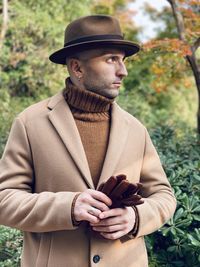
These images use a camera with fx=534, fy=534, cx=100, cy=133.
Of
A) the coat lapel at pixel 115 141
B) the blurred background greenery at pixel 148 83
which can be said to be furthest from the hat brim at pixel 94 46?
the blurred background greenery at pixel 148 83

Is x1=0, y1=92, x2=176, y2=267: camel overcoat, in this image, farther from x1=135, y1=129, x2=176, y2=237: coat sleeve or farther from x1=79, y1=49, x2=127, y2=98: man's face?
x1=79, y1=49, x2=127, y2=98: man's face

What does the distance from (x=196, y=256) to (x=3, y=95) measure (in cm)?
789

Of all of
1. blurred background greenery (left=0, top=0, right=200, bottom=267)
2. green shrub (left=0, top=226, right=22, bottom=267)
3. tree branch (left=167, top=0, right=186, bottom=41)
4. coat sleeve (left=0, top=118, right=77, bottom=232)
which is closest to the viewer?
coat sleeve (left=0, top=118, right=77, bottom=232)

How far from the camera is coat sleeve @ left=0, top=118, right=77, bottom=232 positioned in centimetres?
203

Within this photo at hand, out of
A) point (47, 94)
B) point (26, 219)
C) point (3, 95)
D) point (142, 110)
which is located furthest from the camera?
point (142, 110)

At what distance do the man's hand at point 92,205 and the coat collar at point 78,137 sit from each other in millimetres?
201

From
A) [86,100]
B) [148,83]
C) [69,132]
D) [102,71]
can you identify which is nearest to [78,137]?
[69,132]

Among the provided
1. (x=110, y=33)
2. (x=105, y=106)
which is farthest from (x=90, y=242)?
(x=110, y=33)

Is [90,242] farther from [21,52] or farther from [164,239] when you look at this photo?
[21,52]

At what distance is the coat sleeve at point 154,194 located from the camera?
7.32 feet

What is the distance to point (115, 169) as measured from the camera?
2229 mm

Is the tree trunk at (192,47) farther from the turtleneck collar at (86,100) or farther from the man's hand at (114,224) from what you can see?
the man's hand at (114,224)

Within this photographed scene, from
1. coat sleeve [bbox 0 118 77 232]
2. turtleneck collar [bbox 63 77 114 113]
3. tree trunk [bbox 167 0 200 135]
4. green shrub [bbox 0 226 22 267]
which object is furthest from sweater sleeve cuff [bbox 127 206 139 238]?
tree trunk [bbox 167 0 200 135]

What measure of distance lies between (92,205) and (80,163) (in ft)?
0.88
